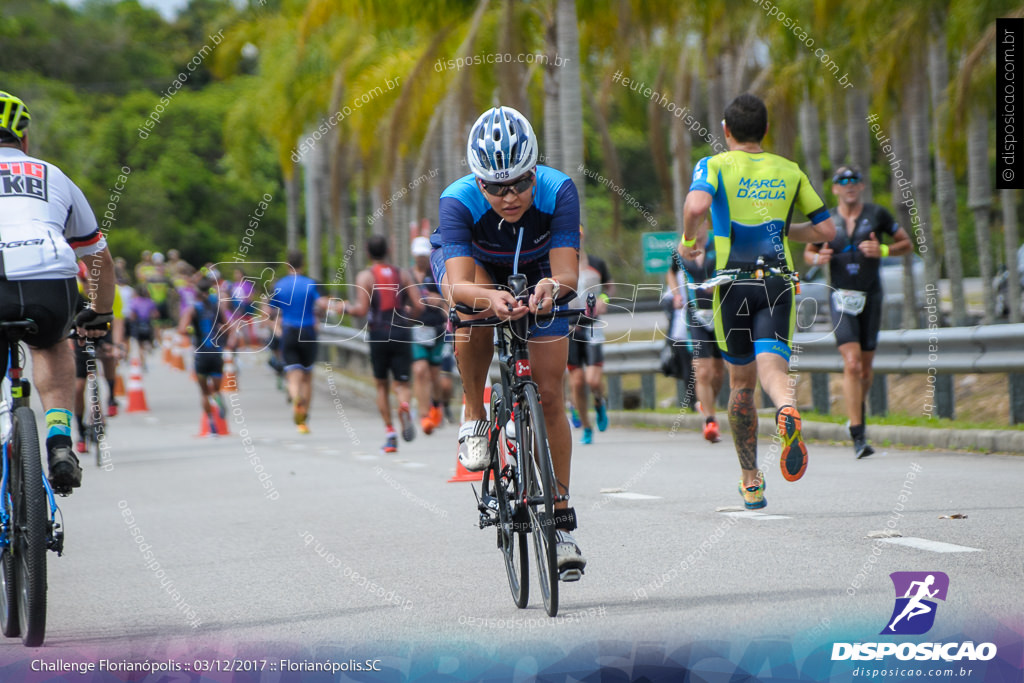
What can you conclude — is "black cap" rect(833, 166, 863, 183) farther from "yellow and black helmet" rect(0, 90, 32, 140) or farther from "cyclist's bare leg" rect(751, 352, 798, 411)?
"yellow and black helmet" rect(0, 90, 32, 140)

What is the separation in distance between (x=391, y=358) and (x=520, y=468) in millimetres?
10130

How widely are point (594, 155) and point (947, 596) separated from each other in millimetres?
57591

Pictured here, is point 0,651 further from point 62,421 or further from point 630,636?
point 630,636

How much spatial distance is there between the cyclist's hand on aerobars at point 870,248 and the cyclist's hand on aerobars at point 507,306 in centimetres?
604

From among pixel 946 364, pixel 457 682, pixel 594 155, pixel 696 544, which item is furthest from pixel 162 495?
pixel 594 155

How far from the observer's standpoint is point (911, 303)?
73.9 ft

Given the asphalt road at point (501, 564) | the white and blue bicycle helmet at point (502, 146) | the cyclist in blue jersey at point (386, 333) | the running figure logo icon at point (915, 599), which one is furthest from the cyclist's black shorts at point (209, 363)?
the running figure logo icon at point (915, 599)

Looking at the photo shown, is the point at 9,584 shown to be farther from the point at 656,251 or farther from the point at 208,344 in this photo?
the point at 656,251

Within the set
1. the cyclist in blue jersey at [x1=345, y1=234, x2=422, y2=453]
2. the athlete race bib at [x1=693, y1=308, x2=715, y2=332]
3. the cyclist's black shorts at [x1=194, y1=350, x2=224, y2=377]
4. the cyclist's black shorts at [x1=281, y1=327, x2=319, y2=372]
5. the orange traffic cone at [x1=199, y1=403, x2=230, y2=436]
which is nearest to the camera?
the athlete race bib at [x1=693, y1=308, x2=715, y2=332]

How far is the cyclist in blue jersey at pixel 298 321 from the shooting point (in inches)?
661

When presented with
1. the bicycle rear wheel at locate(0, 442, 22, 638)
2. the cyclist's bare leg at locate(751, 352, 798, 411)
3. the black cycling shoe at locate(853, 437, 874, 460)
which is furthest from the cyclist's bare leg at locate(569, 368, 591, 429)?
the bicycle rear wheel at locate(0, 442, 22, 638)

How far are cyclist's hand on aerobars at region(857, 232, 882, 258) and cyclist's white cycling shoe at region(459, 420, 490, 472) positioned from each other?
580cm

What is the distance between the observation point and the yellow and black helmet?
5.62m

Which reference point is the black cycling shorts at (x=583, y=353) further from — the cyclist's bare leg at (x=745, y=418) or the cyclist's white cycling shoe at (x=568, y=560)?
the cyclist's white cycling shoe at (x=568, y=560)
